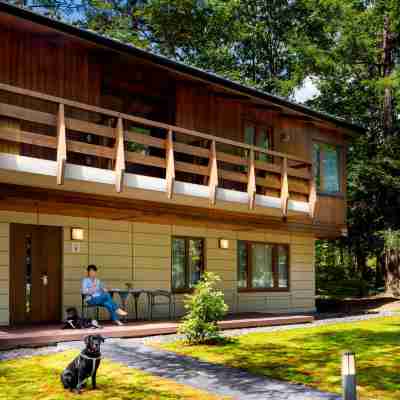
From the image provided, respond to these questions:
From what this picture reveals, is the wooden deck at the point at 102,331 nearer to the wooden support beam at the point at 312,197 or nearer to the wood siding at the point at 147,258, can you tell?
the wood siding at the point at 147,258

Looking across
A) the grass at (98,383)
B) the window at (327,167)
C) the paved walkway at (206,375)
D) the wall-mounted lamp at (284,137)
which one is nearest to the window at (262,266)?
the window at (327,167)

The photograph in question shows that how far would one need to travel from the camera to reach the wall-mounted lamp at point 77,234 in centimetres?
1300

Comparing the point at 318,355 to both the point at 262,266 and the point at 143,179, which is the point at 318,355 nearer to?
the point at 143,179

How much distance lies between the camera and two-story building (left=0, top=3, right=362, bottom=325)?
11297 mm

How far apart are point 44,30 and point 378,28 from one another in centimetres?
1937

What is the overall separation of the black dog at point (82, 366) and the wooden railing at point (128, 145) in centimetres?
408

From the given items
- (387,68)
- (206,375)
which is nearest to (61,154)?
(206,375)

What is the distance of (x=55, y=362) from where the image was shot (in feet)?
28.9

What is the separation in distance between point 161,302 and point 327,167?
731cm

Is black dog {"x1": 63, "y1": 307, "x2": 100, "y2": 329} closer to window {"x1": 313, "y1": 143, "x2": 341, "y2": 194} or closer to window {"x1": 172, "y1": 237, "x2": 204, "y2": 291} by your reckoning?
window {"x1": 172, "y1": 237, "x2": 204, "y2": 291}

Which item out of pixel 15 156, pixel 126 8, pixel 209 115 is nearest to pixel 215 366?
pixel 15 156

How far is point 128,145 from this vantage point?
18.3 m

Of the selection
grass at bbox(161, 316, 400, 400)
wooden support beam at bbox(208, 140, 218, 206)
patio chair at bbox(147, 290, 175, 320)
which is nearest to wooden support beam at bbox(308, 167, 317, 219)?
grass at bbox(161, 316, 400, 400)

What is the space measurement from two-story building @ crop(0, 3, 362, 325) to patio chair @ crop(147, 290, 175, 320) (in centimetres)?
32
